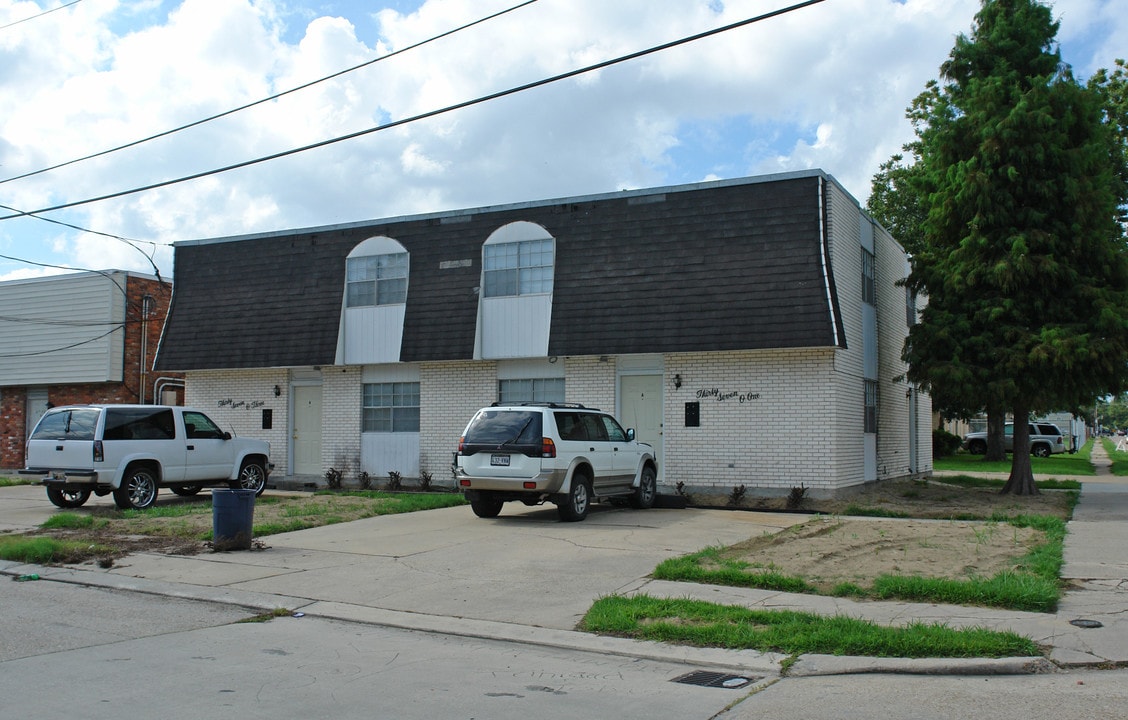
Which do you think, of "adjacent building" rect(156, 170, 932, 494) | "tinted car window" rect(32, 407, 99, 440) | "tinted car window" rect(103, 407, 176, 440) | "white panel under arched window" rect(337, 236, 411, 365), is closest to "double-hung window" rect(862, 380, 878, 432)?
"adjacent building" rect(156, 170, 932, 494)

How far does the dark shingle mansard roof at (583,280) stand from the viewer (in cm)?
1839

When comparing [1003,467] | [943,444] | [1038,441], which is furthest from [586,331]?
[1038,441]

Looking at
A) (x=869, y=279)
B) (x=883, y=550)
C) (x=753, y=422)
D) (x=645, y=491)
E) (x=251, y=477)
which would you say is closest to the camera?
(x=883, y=550)

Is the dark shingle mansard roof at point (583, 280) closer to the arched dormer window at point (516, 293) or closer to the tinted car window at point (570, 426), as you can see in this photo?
the arched dormer window at point (516, 293)

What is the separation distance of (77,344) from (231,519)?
21.0m

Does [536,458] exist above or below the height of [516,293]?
below

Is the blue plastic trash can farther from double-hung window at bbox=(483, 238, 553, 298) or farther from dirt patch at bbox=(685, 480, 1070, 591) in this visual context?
double-hung window at bbox=(483, 238, 553, 298)

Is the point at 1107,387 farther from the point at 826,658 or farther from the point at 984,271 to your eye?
the point at 826,658

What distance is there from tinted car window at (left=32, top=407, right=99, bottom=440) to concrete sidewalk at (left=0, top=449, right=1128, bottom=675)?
1.79 meters

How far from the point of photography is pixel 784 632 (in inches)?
301

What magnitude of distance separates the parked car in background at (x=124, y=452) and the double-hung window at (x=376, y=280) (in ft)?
18.3

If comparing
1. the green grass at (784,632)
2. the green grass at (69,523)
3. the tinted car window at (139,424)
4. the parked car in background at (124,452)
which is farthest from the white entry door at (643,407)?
the green grass at (784,632)

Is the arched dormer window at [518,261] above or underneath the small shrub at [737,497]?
above

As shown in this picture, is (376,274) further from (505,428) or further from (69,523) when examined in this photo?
(69,523)
